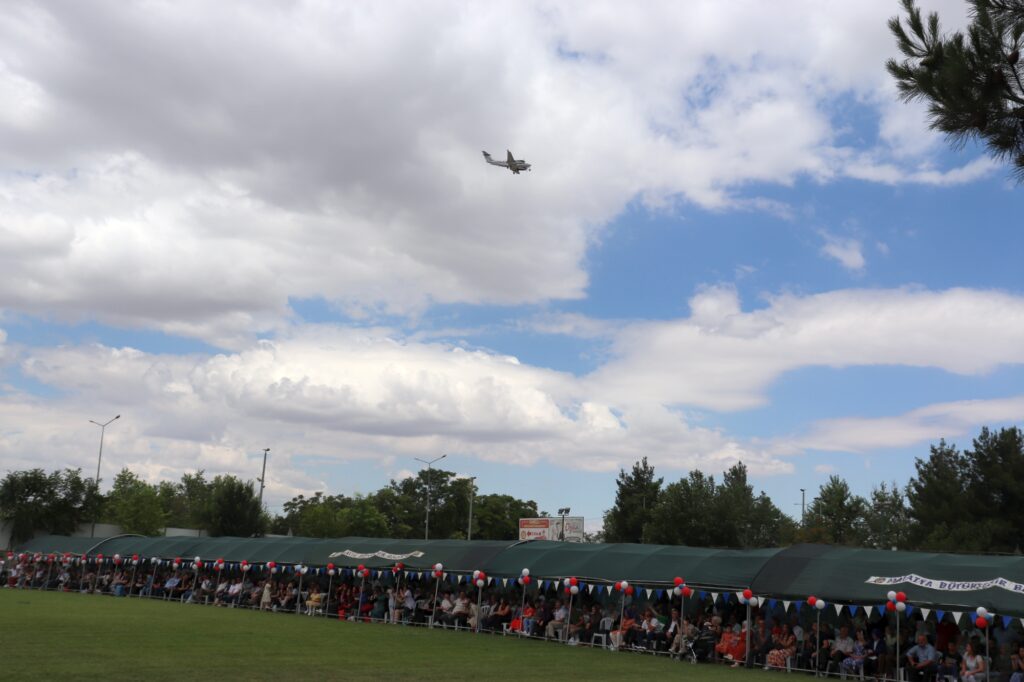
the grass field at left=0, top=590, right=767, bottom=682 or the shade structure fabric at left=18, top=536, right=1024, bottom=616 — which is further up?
the shade structure fabric at left=18, top=536, right=1024, bottom=616

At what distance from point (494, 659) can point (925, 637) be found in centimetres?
835

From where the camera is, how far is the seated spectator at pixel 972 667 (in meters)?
16.8

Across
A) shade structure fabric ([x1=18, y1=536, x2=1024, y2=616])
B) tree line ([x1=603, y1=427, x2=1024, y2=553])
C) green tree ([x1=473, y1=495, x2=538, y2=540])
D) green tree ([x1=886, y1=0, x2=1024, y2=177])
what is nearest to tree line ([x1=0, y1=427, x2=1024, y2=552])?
tree line ([x1=603, y1=427, x2=1024, y2=553])

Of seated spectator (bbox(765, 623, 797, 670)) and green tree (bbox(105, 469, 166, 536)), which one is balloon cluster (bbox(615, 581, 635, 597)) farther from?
green tree (bbox(105, 469, 166, 536))

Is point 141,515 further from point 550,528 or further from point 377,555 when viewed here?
point 377,555

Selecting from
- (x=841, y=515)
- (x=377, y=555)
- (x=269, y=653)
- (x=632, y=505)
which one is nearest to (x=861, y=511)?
(x=841, y=515)

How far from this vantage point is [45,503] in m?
55.9

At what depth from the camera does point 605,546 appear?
25.8m

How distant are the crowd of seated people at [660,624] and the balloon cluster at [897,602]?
84 cm

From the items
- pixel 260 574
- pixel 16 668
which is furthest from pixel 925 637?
pixel 260 574

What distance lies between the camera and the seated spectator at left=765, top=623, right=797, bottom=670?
19547 mm

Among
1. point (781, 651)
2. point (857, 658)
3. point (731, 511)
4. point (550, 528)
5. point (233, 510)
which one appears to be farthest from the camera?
point (550, 528)

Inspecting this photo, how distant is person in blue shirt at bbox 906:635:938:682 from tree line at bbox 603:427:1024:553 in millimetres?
22248

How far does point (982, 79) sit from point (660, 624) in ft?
51.5
